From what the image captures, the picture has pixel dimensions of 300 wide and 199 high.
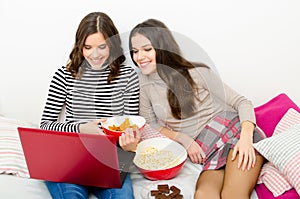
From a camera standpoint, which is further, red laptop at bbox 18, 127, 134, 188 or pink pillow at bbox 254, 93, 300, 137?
pink pillow at bbox 254, 93, 300, 137

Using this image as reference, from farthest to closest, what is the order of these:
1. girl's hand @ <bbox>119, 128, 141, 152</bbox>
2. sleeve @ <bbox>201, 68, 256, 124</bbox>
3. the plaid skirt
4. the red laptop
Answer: sleeve @ <bbox>201, 68, 256, 124</bbox>
the plaid skirt
girl's hand @ <bbox>119, 128, 141, 152</bbox>
the red laptop

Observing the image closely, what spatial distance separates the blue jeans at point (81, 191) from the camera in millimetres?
→ 1413

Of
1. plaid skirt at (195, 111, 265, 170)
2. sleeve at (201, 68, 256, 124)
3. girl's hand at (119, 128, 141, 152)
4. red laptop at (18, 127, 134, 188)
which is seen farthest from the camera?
sleeve at (201, 68, 256, 124)

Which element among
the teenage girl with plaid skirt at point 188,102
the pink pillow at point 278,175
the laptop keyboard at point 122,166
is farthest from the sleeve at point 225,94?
the laptop keyboard at point 122,166

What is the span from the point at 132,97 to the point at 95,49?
233 millimetres

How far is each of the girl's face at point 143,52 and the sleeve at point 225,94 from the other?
8.1 inches

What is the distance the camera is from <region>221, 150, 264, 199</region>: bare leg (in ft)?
4.73

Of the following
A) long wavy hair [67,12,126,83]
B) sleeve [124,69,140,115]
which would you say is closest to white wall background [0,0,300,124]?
long wavy hair [67,12,126,83]

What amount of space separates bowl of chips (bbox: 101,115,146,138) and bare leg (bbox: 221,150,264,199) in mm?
350

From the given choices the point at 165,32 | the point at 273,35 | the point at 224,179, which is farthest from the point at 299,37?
the point at 224,179

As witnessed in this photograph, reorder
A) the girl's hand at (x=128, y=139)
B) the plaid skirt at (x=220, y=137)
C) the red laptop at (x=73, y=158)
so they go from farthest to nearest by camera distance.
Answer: the plaid skirt at (x=220, y=137) < the girl's hand at (x=128, y=139) < the red laptop at (x=73, y=158)

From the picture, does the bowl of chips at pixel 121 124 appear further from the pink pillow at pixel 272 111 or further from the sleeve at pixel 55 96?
the pink pillow at pixel 272 111

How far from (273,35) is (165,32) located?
47 centimetres

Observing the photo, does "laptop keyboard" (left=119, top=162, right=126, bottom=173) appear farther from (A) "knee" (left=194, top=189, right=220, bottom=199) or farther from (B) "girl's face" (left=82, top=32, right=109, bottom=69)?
(B) "girl's face" (left=82, top=32, right=109, bottom=69)
